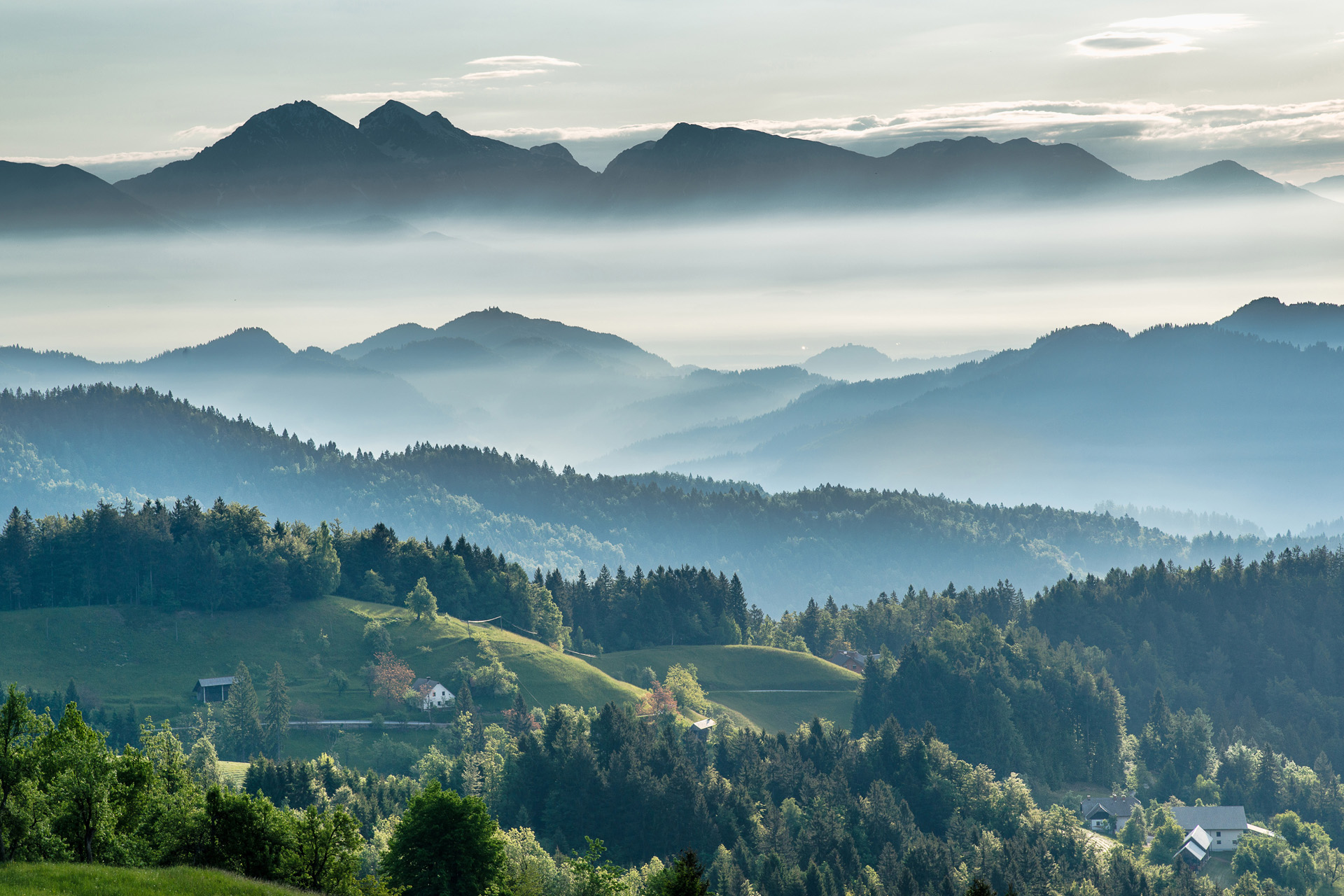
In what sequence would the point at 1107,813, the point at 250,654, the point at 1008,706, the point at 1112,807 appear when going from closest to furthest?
the point at 1107,813, the point at 1112,807, the point at 250,654, the point at 1008,706

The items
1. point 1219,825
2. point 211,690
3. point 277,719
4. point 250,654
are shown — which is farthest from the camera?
point 250,654

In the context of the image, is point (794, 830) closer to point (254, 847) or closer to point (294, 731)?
point (294, 731)

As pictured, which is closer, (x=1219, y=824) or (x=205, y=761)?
(x=205, y=761)

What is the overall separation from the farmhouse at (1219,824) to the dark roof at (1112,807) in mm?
7739

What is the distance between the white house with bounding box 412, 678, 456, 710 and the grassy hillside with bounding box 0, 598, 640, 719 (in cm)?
401

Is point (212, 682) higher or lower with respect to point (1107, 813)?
higher

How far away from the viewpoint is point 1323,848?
143 m

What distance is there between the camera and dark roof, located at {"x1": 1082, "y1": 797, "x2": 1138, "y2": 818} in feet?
509

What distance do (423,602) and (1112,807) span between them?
9474 centimetres

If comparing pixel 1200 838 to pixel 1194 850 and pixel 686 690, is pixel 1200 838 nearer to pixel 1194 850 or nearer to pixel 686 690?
pixel 1194 850

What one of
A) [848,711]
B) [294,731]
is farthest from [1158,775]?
[294,731]

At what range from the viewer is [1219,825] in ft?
479

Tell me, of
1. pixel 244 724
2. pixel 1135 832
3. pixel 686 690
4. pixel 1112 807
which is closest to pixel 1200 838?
pixel 1135 832

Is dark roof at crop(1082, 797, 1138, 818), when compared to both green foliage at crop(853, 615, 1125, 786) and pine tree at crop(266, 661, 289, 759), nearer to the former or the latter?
green foliage at crop(853, 615, 1125, 786)
